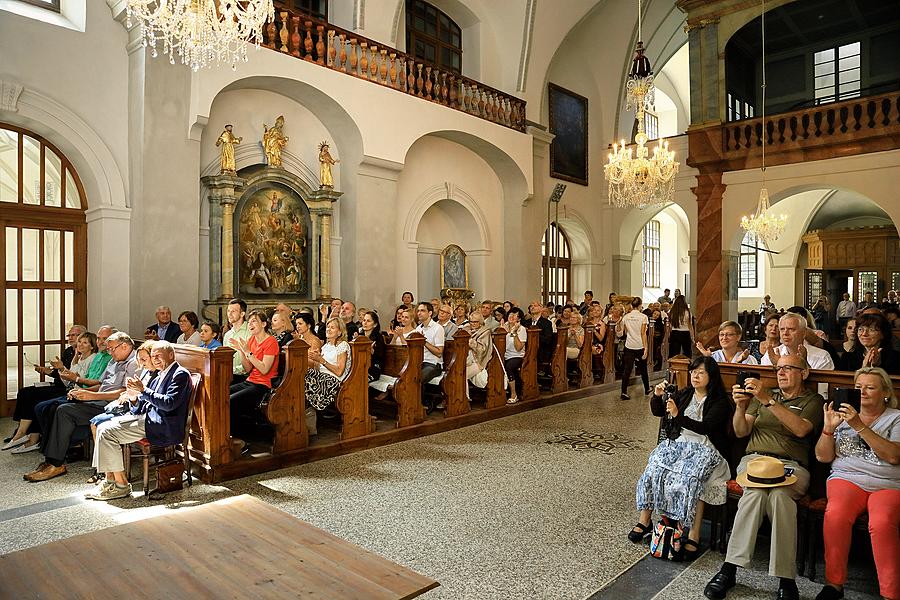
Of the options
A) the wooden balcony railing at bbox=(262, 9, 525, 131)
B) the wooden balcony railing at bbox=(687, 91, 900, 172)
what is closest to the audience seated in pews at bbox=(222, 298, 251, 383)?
the wooden balcony railing at bbox=(262, 9, 525, 131)

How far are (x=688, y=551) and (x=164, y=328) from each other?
631 centimetres

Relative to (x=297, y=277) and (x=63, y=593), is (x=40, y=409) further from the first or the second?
(x=297, y=277)

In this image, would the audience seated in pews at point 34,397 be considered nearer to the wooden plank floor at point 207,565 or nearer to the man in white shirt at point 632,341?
the wooden plank floor at point 207,565

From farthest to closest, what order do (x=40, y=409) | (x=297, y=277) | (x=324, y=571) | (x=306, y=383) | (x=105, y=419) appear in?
(x=297, y=277)
(x=306, y=383)
(x=40, y=409)
(x=105, y=419)
(x=324, y=571)

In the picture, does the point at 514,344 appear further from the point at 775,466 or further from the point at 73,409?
the point at 73,409

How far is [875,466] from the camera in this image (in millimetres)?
3072

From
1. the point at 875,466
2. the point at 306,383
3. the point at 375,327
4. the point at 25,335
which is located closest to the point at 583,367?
the point at 375,327

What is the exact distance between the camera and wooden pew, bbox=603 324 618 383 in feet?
31.2

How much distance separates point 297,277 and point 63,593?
794cm

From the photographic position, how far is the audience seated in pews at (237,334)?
19.4 feet

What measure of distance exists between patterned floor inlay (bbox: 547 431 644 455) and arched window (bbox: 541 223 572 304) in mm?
8313

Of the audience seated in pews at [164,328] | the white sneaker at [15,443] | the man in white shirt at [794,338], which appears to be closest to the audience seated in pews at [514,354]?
the man in white shirt at [794,338]

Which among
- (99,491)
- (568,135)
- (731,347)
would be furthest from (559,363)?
(568,135)

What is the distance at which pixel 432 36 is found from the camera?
41.4ft
